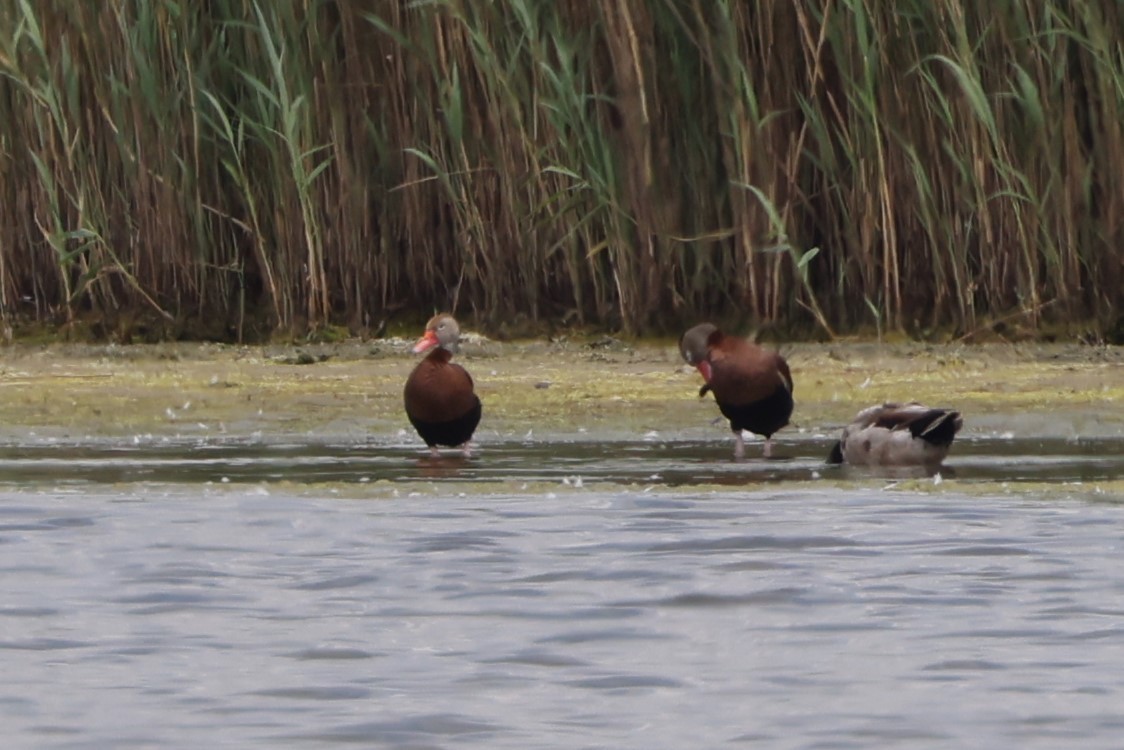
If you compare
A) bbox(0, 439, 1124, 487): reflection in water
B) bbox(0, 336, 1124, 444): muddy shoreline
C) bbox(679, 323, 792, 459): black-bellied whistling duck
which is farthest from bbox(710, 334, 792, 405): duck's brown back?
bbox(0, 336, 1124, 444): muddy shoreline

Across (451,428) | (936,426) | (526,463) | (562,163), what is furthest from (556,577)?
(562,163)

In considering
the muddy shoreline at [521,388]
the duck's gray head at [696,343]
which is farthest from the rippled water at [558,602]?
the muddy shoreline at [521,388]

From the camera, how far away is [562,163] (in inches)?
446

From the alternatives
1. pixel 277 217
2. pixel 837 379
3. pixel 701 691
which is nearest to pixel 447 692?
pixel 701 691

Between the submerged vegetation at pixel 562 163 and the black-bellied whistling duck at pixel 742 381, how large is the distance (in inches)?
62.3

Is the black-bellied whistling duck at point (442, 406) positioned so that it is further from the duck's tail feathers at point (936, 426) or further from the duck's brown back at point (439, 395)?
the duck's tail feathers at point (936, 426)

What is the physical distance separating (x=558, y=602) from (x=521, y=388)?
4262 mm

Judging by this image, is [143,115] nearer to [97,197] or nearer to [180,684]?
[97,197]

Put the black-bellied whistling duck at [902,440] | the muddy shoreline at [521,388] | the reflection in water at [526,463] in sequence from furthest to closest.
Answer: the muddy shoreline at [521,388] < the black-bellied whistling duck at [902,440] < the reflection in water at [526,463]

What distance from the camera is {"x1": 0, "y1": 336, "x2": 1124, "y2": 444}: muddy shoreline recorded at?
950cm

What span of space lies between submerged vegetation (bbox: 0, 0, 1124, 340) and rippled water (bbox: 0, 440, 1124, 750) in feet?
7.59

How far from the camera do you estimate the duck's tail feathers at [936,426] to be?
8266mm

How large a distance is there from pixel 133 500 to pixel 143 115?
4405mm

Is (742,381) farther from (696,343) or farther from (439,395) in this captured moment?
(439,395)
